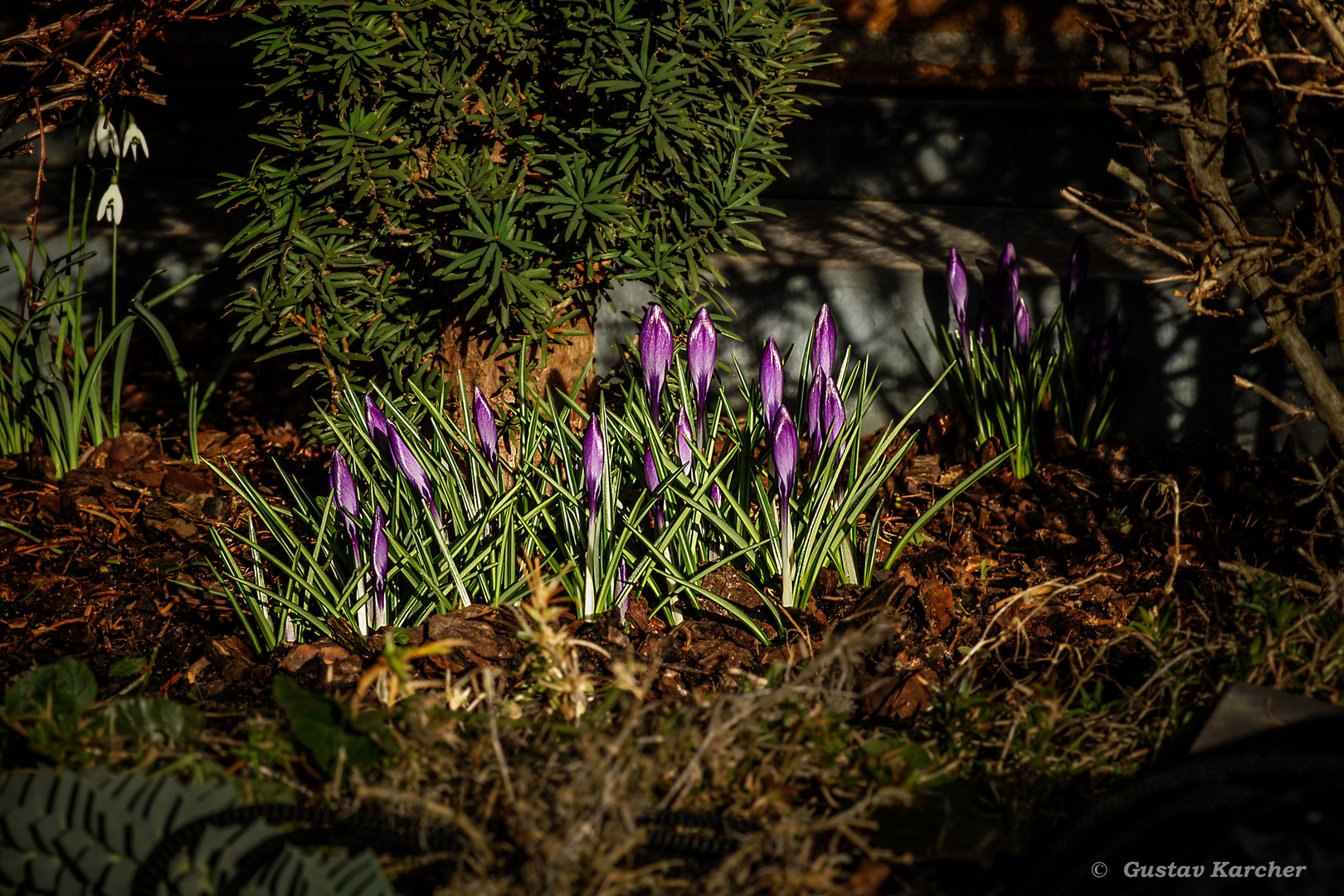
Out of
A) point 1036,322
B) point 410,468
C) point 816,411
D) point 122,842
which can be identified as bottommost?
point 122,842

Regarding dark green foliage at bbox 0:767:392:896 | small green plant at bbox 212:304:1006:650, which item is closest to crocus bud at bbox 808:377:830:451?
small green plant at bbox 212:304:1006:650

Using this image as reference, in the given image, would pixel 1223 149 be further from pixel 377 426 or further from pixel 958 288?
pixel 377 426

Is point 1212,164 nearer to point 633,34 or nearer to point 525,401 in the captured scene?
point 633,34

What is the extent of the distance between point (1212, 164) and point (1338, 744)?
5.08ft

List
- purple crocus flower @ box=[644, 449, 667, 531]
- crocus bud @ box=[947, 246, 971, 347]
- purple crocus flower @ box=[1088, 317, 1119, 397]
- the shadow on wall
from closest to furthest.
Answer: purple crocus flower @ box=[644, 449, 667, 531] < purple crocus flower @ box=[1088, 317, 1119, 397] < crocus bud @ box=[947, 246, 971, 347] < the shadow on wall

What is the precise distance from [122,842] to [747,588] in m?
1.49

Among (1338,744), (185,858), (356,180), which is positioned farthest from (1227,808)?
(356,180)

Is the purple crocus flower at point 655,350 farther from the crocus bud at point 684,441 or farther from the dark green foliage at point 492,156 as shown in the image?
the dark green foliage at point 492,156

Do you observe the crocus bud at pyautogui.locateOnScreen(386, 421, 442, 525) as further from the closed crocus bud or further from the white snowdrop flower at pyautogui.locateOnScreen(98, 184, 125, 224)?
the closed crocus bud

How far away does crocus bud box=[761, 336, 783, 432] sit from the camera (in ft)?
7.36

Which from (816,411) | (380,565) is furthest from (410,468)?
(816,411)

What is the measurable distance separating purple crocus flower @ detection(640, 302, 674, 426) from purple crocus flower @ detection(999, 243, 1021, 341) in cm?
145

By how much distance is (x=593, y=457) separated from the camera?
2086mm

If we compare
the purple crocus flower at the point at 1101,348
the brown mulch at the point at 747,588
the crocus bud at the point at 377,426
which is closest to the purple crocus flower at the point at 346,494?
the crocus bud at the point at 377,426
